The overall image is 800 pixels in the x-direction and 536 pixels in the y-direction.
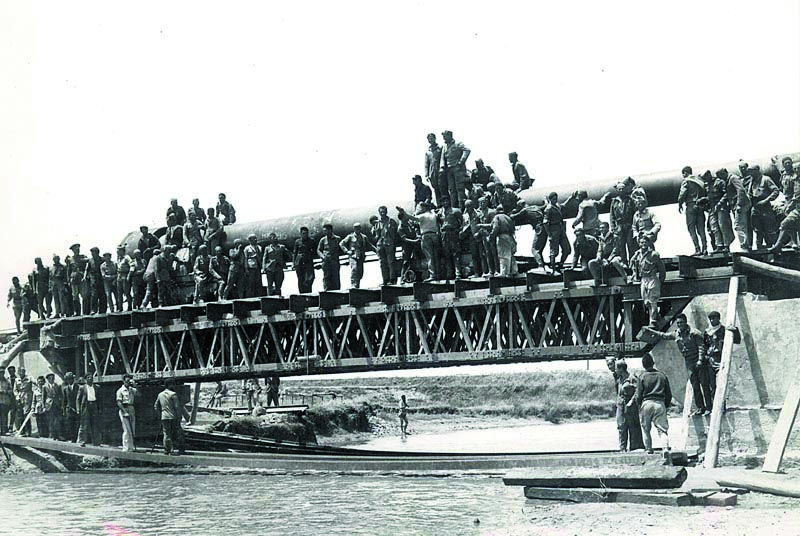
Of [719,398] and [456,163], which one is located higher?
[456,163]

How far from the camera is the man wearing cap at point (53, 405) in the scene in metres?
21.4

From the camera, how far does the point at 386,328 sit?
17.0 metres

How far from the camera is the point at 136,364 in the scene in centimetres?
2070

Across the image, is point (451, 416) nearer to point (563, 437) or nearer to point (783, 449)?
point (563, 437)

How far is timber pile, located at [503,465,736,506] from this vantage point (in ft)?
32.0

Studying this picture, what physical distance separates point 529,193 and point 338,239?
368cm

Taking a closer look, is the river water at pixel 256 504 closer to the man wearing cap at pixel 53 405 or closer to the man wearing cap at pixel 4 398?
the man wearing cap at pixel 53 405

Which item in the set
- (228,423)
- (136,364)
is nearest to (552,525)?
(136,364)

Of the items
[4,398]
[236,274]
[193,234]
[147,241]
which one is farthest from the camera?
[4,398]

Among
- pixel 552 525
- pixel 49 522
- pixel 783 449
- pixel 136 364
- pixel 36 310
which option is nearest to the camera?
pixel 552 525

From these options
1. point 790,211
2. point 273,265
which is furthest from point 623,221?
point 273,265

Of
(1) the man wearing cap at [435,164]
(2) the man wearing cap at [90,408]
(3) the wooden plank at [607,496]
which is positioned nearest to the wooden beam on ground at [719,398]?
(3) the wooden plank at [607,496]

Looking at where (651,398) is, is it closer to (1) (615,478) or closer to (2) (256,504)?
(1) (615,478)

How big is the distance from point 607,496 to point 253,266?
10.7 metres
